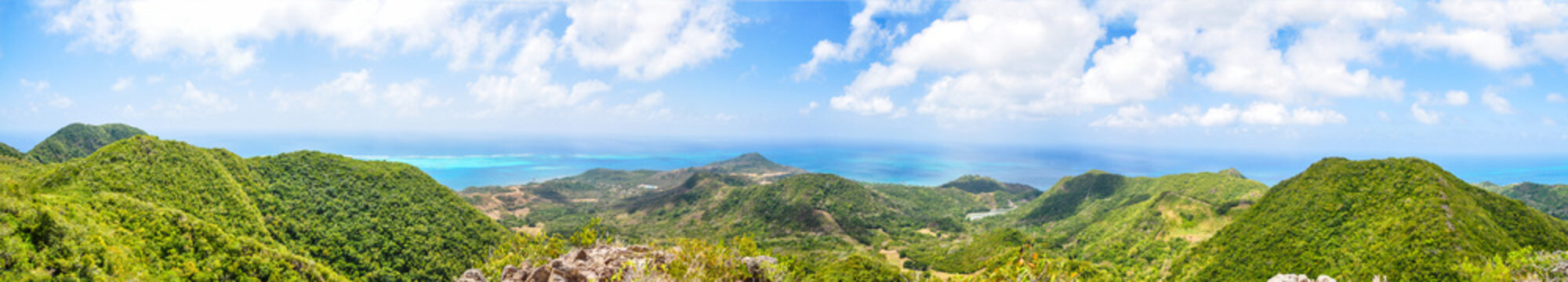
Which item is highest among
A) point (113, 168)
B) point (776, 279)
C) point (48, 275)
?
point (113, 168)

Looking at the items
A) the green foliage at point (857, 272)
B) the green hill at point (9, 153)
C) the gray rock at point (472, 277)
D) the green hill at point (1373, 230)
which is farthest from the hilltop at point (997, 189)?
the green hill at point (9, 153)

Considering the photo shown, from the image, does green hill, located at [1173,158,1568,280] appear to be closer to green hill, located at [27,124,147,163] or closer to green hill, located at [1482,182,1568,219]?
green hill, located at [1482,182,1568,219]

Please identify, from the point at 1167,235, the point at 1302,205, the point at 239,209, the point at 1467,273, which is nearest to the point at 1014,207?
the point at 1167,235

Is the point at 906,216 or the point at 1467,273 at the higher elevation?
the point at 1467,273

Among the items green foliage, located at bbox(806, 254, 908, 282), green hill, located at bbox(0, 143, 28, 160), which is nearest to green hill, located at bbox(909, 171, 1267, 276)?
green foliage, located at bbox(806, 254, 908, 282)

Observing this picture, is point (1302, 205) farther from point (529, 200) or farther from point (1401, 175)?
point (529, 200)

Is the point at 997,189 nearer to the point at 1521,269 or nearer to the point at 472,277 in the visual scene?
the point at 1521,269
